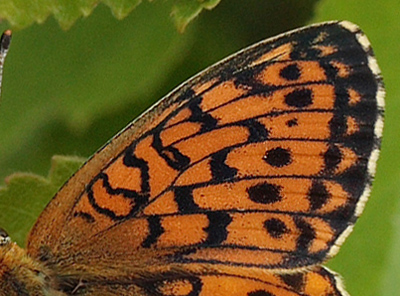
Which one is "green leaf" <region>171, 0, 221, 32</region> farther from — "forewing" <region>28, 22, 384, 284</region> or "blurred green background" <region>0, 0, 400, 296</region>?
"blurred green background" <region>0, 0, 400, 296</region>

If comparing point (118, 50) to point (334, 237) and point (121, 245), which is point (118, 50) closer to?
point (121, 245)

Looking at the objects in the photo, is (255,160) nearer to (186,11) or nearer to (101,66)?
(186,11)

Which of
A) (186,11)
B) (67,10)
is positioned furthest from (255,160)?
(67,10)

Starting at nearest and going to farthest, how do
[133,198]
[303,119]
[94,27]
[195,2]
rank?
[303,119], [133,198], [195,2], [94,27]

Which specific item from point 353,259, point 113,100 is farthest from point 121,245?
point 113,100

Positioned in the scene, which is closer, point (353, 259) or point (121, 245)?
point (121, 245)
